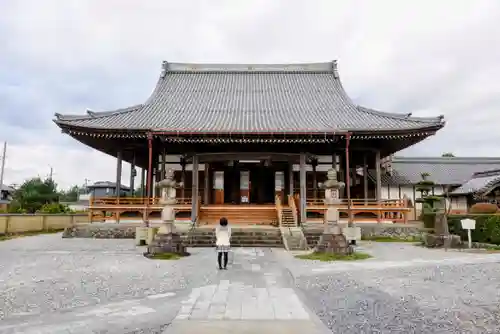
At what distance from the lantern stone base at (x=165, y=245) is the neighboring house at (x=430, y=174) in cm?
1763

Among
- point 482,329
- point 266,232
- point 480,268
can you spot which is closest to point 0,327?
point 482,329

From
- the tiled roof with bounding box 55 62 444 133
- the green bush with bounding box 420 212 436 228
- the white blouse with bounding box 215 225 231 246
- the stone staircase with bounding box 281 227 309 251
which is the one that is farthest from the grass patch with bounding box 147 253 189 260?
the green bush with bounding box 420 212 436 228

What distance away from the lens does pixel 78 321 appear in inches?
210

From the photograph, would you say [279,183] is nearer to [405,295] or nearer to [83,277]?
[83,277]

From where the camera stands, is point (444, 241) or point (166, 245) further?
point (444, 241)

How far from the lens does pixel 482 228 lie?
54.8 ft

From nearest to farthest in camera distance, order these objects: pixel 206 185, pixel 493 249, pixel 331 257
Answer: pixel 331 257 < pixel 493 249 < pixel 206 185

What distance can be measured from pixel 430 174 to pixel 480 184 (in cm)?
473

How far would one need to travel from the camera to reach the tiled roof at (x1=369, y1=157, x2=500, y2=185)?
30.7 meters

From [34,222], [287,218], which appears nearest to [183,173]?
[287,218]

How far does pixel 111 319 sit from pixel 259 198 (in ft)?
62.9

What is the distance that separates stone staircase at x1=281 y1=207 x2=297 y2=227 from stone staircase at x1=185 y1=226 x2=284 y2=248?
4.46ft

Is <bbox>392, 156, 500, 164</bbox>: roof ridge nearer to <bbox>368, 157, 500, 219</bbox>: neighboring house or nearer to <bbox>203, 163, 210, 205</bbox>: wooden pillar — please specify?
<bbox>368, 157, 500, 219</bbox>: neighboring house

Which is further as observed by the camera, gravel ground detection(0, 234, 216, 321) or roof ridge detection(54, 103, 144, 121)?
roof ridge detection(54, 103, 144, 121)
